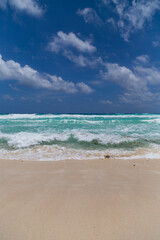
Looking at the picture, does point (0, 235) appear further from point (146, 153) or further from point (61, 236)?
point (146, 153)

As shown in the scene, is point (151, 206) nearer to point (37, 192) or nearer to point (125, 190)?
point (125, 190)

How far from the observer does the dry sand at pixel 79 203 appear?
165 centimetres

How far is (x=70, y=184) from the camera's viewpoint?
2822 millimetres

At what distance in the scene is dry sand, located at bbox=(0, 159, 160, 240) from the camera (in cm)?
165

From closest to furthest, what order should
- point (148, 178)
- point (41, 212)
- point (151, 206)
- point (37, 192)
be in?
point (41, 212) → point (151, 206) → point (37, 192) → point (148, 178)

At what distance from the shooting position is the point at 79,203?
7.11ft

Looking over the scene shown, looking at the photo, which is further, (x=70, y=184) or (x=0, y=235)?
(x=70, y=184)

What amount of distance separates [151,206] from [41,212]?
1.66 metres

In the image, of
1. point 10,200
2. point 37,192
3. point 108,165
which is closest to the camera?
point 10,200

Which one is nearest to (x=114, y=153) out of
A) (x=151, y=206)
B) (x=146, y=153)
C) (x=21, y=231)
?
(x=146, y=153)

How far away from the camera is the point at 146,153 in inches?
202

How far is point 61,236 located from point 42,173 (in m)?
1.98

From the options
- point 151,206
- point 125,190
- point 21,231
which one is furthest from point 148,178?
point 21,231

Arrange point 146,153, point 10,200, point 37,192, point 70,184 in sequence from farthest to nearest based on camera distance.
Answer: point 146,153 → point 70,184 → point 37,192 → point 10,200
